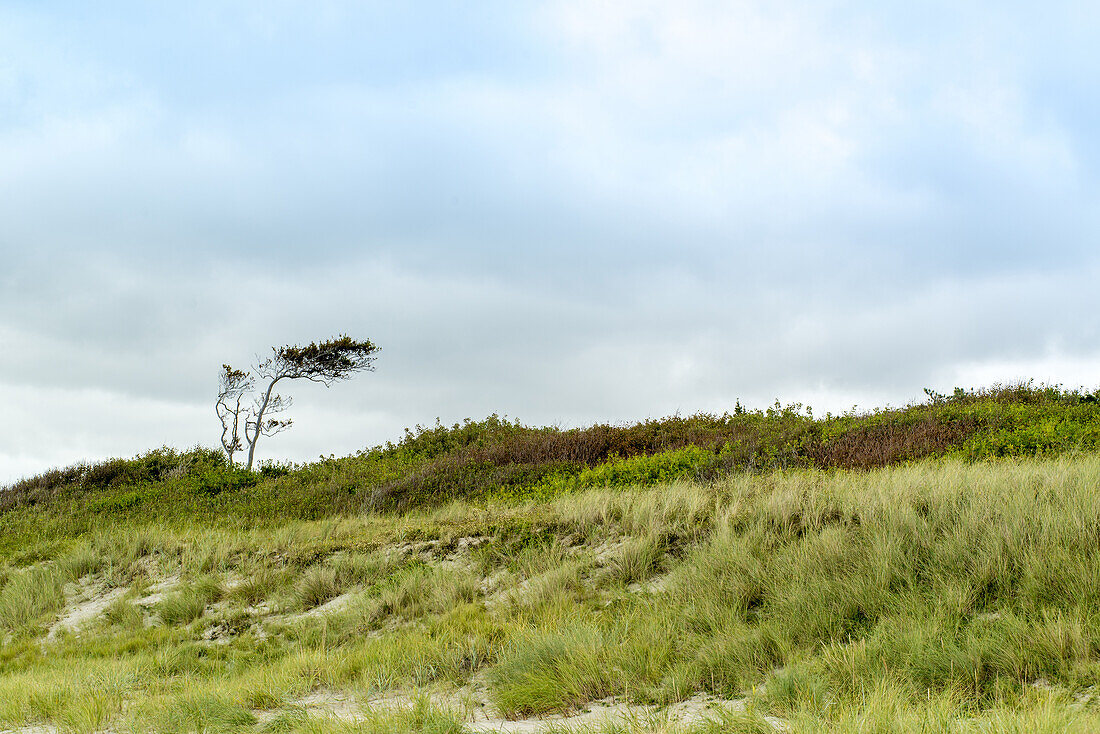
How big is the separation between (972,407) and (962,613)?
37.6ft

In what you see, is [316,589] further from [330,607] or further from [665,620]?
[665,620]

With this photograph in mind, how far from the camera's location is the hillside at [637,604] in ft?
16.2

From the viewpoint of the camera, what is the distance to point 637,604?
7.39 m

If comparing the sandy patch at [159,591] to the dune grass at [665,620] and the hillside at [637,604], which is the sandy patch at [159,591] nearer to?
the hillside at [637,604]

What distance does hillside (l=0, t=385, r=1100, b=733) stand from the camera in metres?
4.95

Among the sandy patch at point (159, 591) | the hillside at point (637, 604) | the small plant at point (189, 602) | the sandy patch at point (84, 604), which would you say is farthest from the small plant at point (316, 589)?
the sandy patch at point (84, 604)

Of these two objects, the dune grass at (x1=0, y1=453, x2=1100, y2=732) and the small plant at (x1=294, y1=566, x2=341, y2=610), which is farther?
the small plant at (x1=294, y1=566, x2=341, y2=610)

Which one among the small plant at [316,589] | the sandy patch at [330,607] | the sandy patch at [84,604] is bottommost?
the sandy patch at [84,604]

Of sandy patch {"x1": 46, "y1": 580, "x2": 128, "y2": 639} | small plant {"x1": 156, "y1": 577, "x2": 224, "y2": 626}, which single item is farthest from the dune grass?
sandy patch {"x1": 46, "y1": 580, "x2": 128, "y2": 639}

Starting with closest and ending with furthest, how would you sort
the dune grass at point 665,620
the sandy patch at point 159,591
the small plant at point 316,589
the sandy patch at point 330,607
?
1. the dune grass at point 665,620
2. the sandy patch at point 330,607
3. the small plant at point 316,589
4. the sandy patch at point 159,591

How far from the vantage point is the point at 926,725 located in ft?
12.8

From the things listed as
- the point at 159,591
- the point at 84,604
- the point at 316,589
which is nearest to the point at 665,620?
the point at 316,589

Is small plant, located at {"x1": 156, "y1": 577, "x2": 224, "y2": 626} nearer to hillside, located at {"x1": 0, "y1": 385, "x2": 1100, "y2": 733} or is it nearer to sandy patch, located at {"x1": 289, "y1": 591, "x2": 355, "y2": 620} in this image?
hillside, located at {"x1": 0, "y1": 385, "x2": 1100, "y2": 733}

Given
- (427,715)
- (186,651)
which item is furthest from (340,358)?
(427,715)
